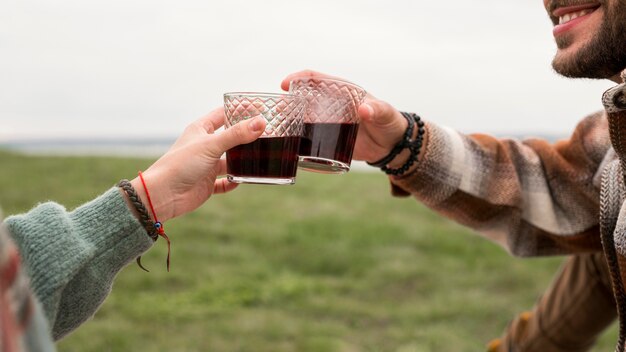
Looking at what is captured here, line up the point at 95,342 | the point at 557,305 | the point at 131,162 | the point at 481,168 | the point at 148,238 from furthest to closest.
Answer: the point at 131,162 < the point at 95,342 < the point at 557,305 < the point at 481,168 < the point at 148,238

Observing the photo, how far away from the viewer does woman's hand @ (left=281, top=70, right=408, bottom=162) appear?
2.36 m

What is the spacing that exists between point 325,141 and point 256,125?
272mm

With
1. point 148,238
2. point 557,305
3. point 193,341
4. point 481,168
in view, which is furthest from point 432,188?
point 193,341

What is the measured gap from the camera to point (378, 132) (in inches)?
96.7

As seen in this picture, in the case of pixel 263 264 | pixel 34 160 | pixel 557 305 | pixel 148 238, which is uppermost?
pixel 148 238

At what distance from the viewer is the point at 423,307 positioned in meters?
4.97

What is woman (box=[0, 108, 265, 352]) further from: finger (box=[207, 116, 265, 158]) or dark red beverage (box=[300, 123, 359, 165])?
dark red beverage (box=[300, 123, 359, 165])

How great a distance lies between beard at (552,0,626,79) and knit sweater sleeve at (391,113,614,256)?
0.44m

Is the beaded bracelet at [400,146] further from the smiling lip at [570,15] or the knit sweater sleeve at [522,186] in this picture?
the smiling lip at [570,15]

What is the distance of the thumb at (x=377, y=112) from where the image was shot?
221 centimetres

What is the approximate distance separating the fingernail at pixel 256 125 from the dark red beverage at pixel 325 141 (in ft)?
0.71

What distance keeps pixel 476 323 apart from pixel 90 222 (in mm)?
3513

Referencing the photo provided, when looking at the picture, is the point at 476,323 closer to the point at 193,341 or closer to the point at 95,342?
the point at 193,341

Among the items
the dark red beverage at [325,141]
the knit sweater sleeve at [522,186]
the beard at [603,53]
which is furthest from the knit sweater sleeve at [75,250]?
the beard at [603,53]
